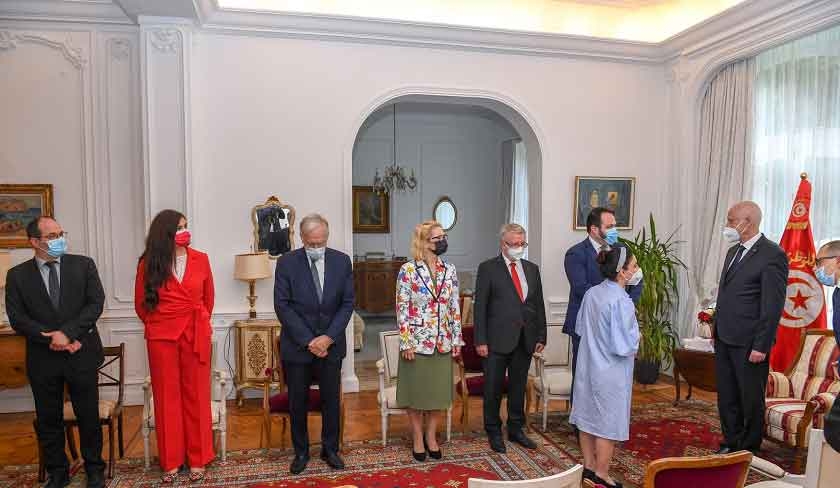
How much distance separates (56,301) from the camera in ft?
12.0

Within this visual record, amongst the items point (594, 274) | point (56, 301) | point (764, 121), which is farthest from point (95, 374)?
point (764, 121)

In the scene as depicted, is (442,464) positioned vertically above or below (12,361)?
below

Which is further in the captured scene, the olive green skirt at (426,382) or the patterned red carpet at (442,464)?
the olive green skirt at (426,382)

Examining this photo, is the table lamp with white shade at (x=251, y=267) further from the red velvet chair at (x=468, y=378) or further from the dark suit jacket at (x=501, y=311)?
the dark suit jacket at (x=501, y=311)

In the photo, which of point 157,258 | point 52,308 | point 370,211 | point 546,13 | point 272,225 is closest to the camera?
point 52,308

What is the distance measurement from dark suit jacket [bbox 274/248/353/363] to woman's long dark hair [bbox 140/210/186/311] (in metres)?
0.71

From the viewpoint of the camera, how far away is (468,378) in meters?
4.91

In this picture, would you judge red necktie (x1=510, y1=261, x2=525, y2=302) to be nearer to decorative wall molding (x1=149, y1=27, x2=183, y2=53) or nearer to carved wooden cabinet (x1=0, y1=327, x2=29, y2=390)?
decorative wall molding (x1=149, y1=27, x2=183, y2=53)

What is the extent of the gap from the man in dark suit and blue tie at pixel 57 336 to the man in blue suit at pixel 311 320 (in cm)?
122

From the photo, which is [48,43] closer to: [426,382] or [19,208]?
[19,208]

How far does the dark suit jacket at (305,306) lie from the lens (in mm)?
3938

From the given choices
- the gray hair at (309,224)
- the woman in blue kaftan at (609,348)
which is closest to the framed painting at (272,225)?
the gray hair at (309,224)

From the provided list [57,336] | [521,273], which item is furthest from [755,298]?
[57,336]

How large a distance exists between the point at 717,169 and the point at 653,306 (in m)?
1.66
